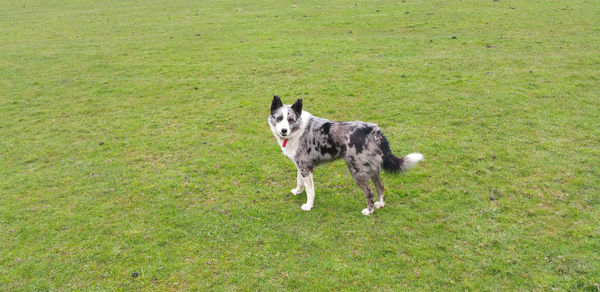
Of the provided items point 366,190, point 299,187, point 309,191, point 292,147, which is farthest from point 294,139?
point 366,190

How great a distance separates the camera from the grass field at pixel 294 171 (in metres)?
6.42

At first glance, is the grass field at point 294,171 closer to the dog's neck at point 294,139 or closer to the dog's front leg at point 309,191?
the dog's front leg at point 309,191

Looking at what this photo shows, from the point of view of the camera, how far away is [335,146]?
286 inches

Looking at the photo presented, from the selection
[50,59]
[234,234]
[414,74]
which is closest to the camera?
[234,234]

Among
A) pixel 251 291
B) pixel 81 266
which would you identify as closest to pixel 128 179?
pixel 81 266

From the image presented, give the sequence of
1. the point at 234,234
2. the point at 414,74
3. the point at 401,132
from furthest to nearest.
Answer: the point at 414,74 → the point at 401,132 → the point at 234,234

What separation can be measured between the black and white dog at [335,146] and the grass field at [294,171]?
859mm

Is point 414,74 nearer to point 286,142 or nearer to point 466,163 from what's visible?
point 466,163

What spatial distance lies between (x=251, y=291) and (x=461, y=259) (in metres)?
3.49

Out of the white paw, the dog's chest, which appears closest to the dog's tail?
the white paw

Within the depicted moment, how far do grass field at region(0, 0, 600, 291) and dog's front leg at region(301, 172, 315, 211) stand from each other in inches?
6.5

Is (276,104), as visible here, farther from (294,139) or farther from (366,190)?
(366,190)

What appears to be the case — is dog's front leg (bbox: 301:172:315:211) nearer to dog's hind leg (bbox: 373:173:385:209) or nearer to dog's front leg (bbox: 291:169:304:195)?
dog's front leg (bbox: 291:169:304:195)

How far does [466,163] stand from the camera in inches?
355
